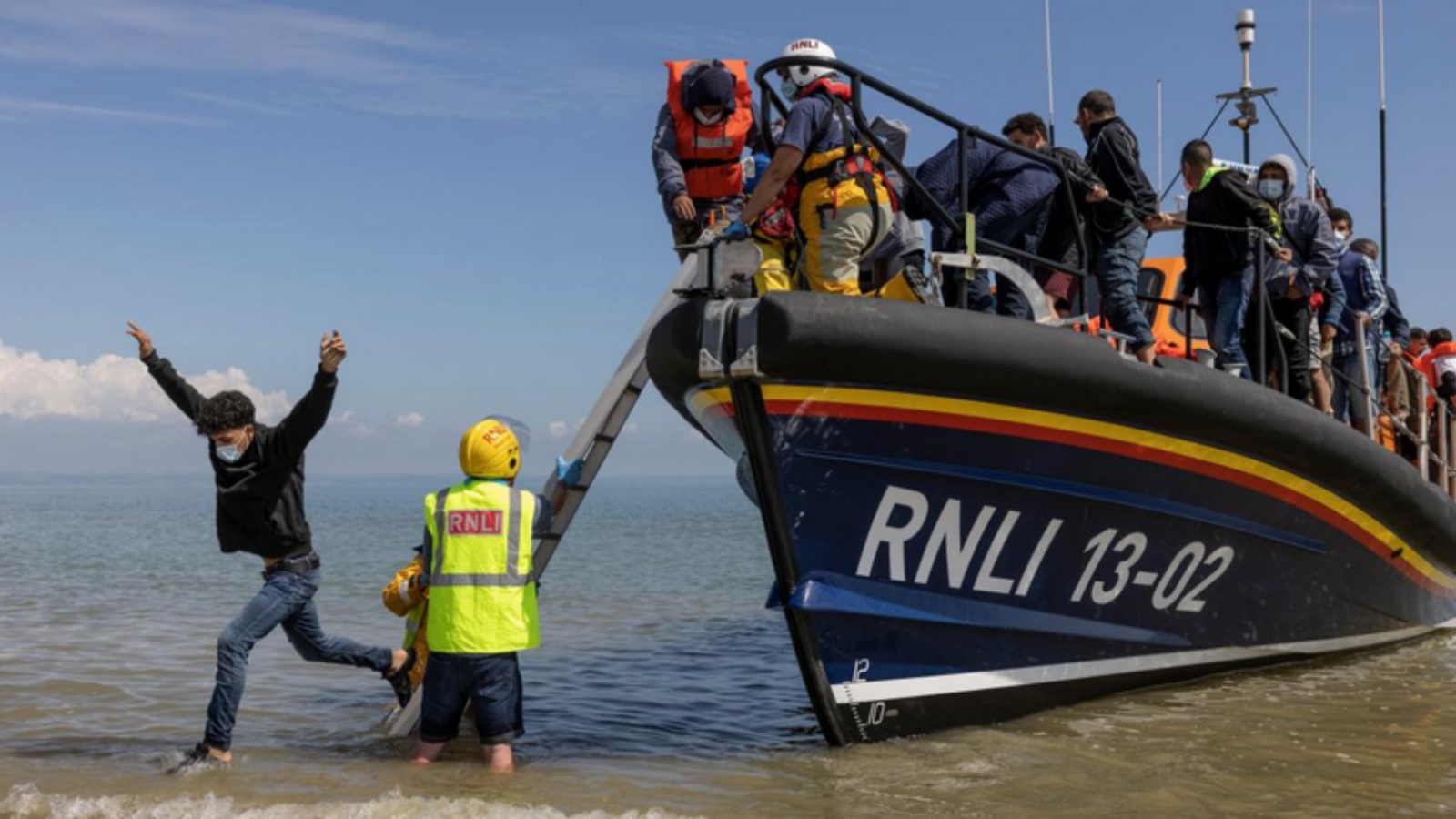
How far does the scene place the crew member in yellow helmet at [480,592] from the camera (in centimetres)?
495

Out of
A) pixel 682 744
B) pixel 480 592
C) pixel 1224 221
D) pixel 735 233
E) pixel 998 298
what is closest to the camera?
pixel 480 592

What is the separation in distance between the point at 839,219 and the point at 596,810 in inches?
91.2

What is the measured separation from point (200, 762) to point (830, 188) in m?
3.18

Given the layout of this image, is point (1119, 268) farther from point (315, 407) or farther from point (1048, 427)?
point (315, 407)

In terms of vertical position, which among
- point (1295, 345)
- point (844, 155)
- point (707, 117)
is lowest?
point (1295, 345)

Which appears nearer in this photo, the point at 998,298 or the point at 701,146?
the point at 998,298

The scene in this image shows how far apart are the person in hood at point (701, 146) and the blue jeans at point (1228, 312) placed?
2.36m

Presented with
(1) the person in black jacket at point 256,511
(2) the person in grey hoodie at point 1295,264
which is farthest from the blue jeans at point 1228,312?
(1) the person in black jacket at point 256,511

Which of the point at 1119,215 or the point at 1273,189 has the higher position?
the point at 1273,189

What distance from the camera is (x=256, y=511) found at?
525 centimetres

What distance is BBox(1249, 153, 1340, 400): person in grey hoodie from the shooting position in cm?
731

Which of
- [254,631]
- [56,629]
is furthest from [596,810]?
[56,629]

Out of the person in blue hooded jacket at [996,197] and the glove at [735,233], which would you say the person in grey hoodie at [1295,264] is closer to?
the person in blue hooded jacket at [996,197]

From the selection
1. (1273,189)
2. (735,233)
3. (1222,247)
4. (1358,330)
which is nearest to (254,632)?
(735,233)
